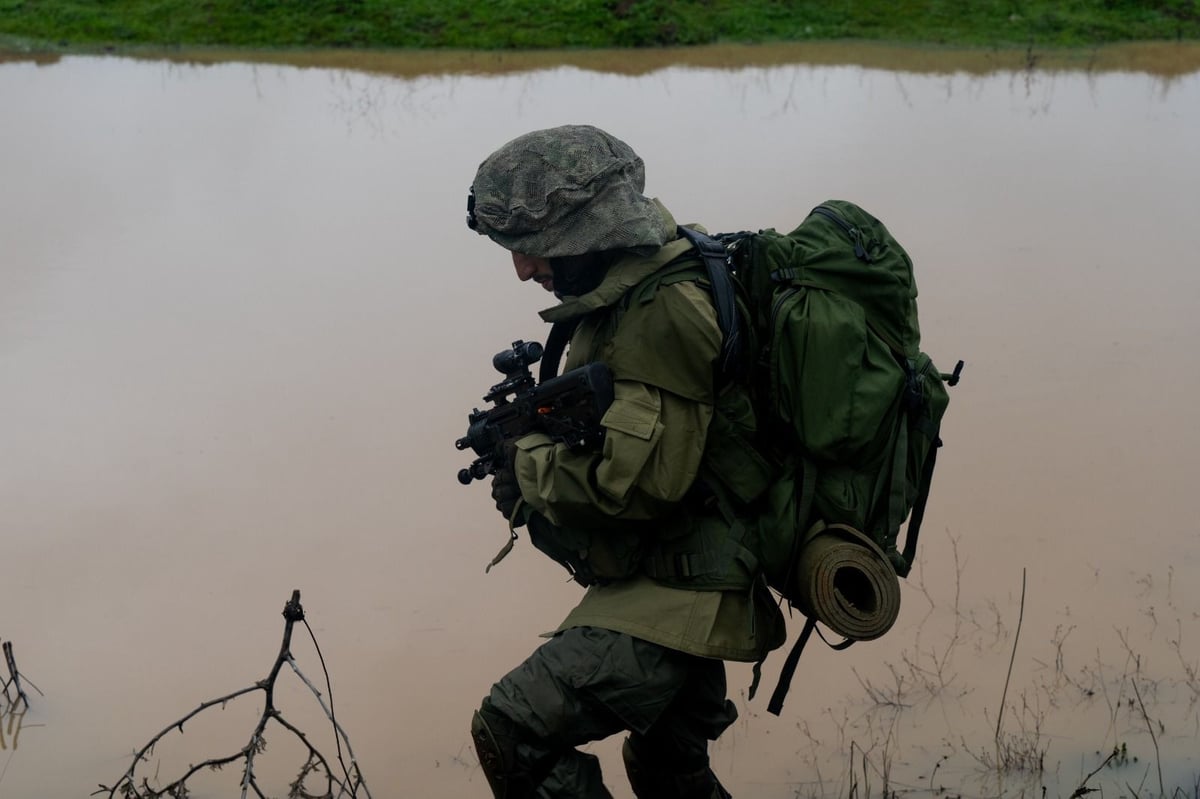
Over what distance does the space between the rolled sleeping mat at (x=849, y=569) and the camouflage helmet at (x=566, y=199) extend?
2.22 feet

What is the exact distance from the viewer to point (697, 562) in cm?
281

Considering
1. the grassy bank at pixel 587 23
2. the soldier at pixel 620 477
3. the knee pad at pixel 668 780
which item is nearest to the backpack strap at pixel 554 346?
the soldier at pixel 620 477

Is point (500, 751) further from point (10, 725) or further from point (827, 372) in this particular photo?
point (10, 725)

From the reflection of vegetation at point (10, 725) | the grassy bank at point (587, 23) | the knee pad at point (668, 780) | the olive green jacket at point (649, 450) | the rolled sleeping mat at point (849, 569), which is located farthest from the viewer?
the grassy bank at point (587, 23)

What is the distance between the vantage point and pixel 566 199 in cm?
Result: 276

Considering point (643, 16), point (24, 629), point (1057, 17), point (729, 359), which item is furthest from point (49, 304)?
point (1057, 17)

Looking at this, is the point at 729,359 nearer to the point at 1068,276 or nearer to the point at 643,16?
the point at 1068,276

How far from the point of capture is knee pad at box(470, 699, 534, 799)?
2.79 m

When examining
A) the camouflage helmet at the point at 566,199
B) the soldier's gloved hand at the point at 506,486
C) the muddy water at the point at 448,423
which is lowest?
the muddy water at the point at 448,423

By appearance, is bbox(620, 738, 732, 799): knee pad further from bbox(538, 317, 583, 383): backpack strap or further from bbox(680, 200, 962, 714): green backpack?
bbox(538, 317, 583, 383): backpack strap

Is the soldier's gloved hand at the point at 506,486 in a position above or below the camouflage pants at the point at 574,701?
above

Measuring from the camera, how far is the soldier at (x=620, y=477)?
269cm

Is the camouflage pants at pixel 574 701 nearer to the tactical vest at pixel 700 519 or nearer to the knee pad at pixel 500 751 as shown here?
the knee pad at pixel 500 751

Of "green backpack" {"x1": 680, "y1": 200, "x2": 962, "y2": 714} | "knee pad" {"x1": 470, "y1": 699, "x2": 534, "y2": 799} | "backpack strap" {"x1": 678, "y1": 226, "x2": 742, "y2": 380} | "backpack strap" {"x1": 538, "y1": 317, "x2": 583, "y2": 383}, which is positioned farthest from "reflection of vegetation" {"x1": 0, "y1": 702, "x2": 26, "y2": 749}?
"backpack strap" {"x1": 678, "y1": 226, "x2": 742, "y2": 380}
